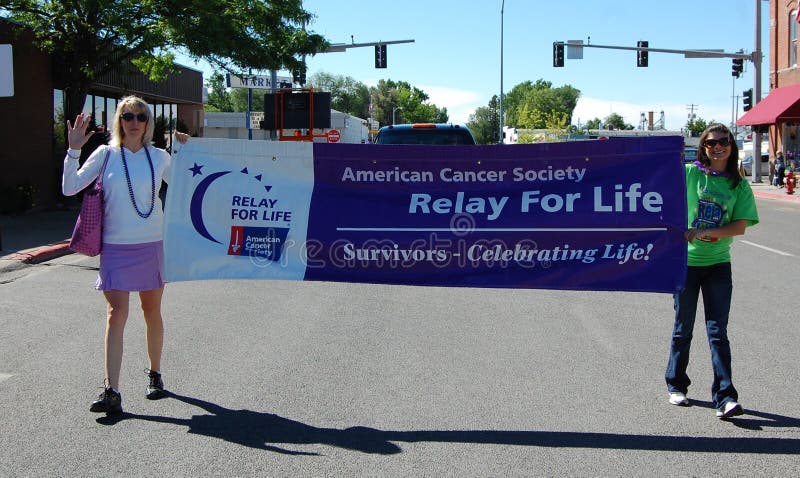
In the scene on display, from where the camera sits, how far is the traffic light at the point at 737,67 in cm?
3712

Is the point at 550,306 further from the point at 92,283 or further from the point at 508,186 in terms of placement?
the point at 92,283

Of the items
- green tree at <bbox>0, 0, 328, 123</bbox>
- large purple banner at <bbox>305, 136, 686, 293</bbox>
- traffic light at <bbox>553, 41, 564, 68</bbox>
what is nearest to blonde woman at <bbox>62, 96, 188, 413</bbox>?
large purple banner at <bbox>305, 136, 686, 293</bbox>

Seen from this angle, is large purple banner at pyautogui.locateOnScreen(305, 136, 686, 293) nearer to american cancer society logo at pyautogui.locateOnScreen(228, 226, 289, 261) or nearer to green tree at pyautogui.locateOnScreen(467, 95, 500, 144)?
american cancer society logo at pyautogui.locateOnScreen(228, 226, 289, 261)

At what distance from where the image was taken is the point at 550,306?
8.95m

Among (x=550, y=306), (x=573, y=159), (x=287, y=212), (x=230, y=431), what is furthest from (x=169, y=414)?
(x=550, y=306)

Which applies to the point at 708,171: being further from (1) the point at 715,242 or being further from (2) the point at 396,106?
(2) the point at 396,106

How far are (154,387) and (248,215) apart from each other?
1298 millimetres

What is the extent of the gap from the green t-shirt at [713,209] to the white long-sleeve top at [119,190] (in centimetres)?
342

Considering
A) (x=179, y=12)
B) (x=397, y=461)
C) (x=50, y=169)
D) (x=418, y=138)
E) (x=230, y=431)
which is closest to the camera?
(x=397, y=461)

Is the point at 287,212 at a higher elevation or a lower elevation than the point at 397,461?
higher

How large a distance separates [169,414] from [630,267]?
10.1 feet

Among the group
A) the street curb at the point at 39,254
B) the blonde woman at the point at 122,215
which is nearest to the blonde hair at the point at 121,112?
the blonde woman at the point at 122,215

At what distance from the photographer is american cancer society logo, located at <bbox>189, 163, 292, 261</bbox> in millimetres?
5711

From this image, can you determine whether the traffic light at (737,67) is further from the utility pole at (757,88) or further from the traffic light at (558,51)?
the traffic light at (558,51)
